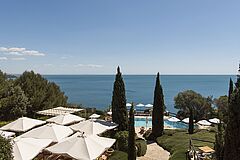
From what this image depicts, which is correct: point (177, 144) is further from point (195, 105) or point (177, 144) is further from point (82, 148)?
point (195, 105)

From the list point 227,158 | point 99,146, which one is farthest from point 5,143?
point 227,158

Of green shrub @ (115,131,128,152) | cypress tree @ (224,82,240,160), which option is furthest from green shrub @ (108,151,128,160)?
cypress tree @ (224,82,240,160)

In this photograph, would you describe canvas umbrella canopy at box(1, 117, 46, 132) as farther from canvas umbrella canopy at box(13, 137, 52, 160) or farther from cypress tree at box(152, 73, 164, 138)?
cypress tree at box(152, 73, 164, 138)

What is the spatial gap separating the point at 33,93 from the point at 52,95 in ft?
7.87

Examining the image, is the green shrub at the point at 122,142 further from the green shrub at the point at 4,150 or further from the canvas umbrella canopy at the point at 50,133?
the green shrub at the point at 4,150

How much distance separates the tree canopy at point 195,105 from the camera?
37.9 metres

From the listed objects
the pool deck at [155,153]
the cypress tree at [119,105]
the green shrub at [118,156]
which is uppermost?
the cypress tree at [119,105]

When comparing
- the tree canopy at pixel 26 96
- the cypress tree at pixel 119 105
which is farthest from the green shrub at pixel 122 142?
the tree canopy at pixel 26 96

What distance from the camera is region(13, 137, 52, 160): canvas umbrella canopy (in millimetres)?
10625

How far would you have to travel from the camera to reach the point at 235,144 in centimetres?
774

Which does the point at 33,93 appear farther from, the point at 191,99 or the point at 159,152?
the point at 191,99

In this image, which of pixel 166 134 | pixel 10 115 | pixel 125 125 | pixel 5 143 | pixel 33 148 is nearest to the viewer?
pixel 5 143

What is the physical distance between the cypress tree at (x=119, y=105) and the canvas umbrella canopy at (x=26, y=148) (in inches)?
309

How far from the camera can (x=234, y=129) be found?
305 inches
